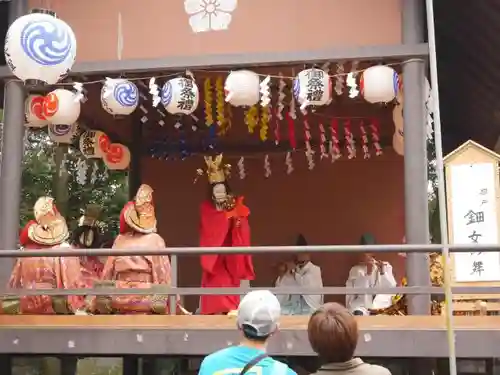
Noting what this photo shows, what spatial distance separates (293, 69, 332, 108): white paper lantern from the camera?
6.07 meters

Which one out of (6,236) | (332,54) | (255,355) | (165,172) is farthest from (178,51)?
(255,355)

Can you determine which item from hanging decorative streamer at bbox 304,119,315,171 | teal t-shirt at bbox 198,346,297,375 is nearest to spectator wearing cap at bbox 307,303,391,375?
teal t-shirt at bbox 198,346,297,375

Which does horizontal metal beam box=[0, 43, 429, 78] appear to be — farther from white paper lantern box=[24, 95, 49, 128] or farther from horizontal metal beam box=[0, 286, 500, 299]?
horizontal metal beam box=[0, 286, 500, 299]

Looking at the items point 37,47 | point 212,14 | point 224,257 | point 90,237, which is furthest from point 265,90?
point 90,237

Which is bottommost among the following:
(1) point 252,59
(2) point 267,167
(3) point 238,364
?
(3) point 238,364

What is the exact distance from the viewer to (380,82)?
598cm

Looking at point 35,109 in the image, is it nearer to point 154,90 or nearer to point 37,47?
point 154,90

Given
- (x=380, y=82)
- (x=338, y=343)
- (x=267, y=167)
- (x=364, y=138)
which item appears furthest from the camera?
(x=267, y=167)

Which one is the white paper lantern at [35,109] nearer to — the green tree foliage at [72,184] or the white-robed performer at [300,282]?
the green tree foliage at [72,184]

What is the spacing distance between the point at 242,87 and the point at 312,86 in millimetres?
578

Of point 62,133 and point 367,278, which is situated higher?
point 62,133

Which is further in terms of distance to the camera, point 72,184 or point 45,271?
point 72,184

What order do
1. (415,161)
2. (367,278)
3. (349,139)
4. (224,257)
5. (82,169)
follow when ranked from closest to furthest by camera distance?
(415,161) < (224,257) < (367,278) < (349,139) < (82,169)

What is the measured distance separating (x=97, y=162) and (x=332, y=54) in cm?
391
